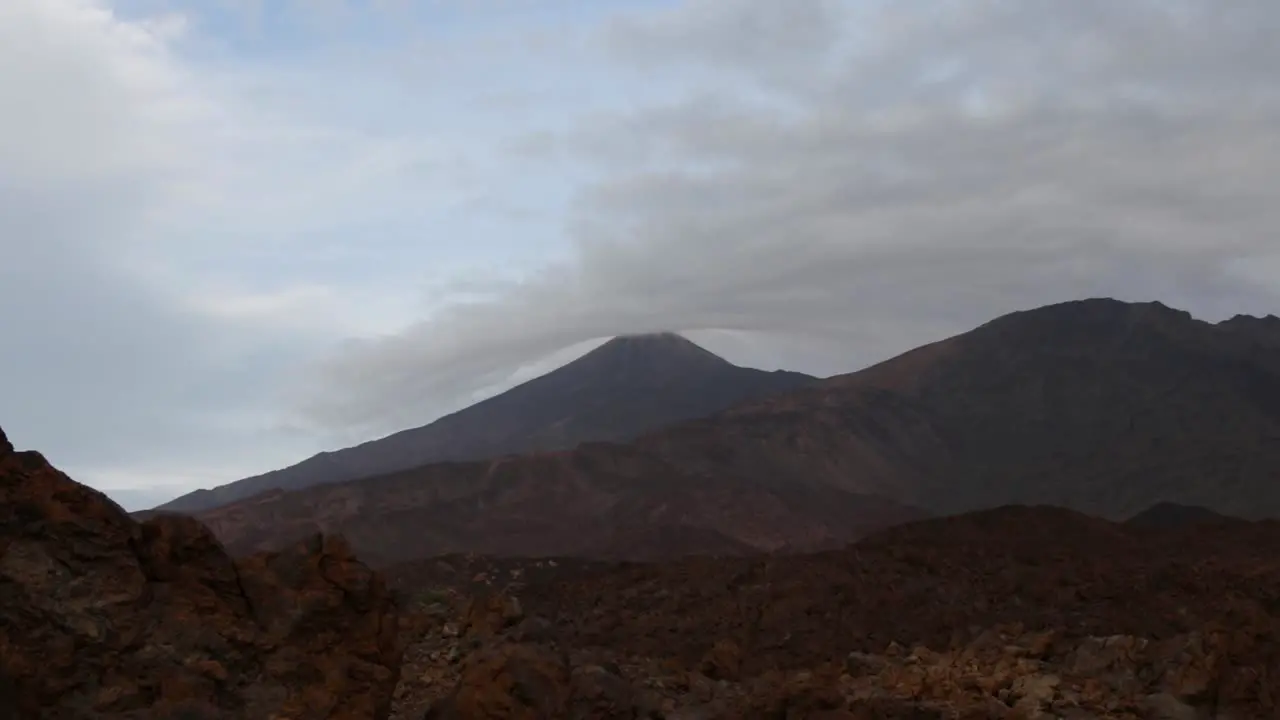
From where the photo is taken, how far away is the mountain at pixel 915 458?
66.5m

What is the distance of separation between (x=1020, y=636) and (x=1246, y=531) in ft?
67.6

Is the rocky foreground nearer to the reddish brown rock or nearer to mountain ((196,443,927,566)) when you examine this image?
the reddish brown rock

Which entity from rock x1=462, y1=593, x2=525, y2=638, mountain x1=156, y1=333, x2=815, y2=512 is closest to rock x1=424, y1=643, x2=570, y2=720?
rock x1=462, y1=593, x2=525, y2=638

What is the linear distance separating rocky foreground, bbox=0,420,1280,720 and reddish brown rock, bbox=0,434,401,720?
12mm

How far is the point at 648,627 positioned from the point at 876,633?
162 inches

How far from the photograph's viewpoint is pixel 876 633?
66.8 feet

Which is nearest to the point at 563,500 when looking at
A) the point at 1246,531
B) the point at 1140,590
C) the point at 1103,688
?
the point at 1246,531

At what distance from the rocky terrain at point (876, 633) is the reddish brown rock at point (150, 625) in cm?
158

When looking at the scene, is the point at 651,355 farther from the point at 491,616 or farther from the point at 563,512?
the point at 491,616

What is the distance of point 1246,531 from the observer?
Result: 35.0 m

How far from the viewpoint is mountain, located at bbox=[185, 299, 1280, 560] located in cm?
6650

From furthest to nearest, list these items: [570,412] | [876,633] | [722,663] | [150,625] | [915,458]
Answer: [570,412] → [915,458] → [876,633] → [722,663] → [150,625]

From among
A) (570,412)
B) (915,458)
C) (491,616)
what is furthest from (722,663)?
(570,412)

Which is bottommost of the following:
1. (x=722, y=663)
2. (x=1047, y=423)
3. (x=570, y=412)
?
(x=722, y=663)
